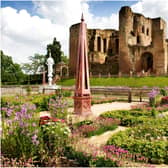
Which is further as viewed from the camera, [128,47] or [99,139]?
[128,47]

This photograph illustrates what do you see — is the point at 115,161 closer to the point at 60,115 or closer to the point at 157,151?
the point at 157,151

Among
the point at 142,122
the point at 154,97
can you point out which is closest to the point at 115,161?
the point at 142,122

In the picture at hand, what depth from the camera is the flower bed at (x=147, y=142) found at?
486 cm

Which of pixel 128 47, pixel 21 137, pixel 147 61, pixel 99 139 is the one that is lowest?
pixel 99 139

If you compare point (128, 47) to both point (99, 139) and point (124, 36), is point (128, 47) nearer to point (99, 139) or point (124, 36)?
point (124, 36)

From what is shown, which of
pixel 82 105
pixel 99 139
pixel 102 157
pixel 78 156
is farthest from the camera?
pixel 82 105

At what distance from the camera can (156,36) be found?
4219cm

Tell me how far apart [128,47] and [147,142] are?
40.7 metres

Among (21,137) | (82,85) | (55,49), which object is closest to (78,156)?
(21,137)

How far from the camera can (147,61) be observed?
45.9m

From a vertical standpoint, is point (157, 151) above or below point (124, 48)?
below

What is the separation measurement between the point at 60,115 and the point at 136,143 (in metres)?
3.02

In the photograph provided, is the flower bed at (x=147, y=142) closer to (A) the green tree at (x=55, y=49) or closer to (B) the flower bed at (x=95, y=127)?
(B) the flower bed at (x=95, y=127)

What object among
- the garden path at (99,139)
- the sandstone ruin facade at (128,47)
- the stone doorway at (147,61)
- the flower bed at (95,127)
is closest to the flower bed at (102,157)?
the garden path at (99,139)
